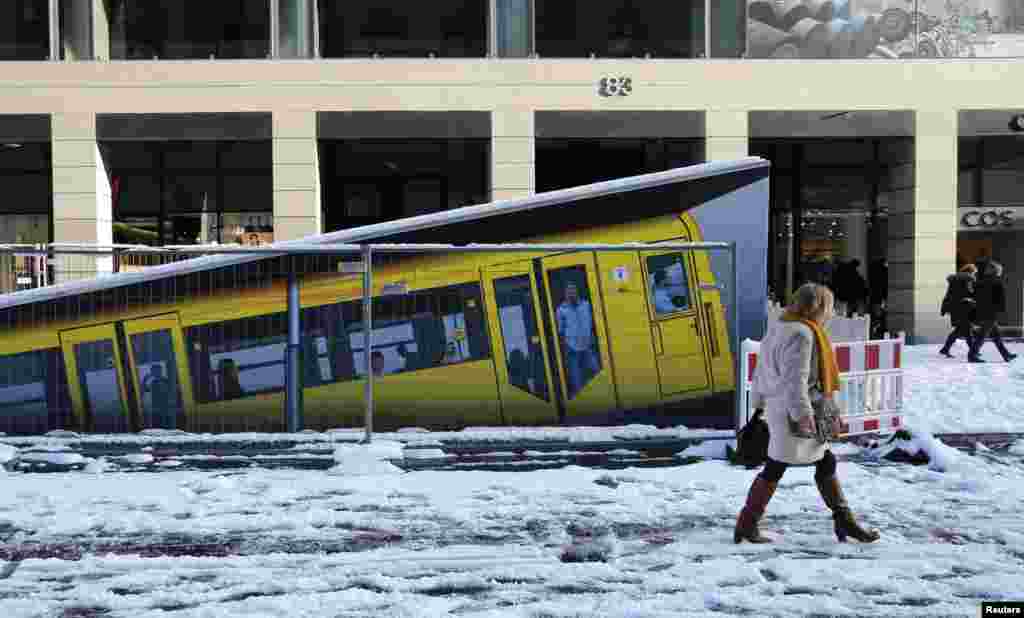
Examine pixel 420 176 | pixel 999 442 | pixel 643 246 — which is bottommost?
pixel 999 442

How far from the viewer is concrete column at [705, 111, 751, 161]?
66.7 feet

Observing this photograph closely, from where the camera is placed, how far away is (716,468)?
850cm

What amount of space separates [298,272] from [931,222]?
1579cm

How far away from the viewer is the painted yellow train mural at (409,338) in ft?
29.6

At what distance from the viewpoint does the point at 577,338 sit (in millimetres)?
9242

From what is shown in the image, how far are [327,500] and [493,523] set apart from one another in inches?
55.6

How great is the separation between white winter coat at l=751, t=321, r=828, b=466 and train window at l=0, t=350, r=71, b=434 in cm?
637

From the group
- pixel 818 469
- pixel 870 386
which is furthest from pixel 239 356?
pixel 870 386

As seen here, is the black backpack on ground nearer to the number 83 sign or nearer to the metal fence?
the metal fence

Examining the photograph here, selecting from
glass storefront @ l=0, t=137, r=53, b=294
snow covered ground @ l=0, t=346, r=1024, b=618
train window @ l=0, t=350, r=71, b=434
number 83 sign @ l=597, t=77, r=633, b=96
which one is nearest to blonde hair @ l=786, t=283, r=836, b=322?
snow covered ground @ l=0, t=346, r=1024, b=618

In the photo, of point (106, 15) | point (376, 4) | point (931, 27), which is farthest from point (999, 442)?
point (106, 15)

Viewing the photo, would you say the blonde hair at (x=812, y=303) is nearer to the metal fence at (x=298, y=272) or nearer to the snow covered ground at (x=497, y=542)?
the snow covered ground at (x=497, y=542)

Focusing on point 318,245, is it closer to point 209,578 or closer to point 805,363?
point 209,578

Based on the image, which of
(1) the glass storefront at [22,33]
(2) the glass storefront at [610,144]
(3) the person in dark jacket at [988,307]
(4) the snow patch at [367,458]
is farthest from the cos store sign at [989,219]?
(1) the glass storefront at [22,33]
